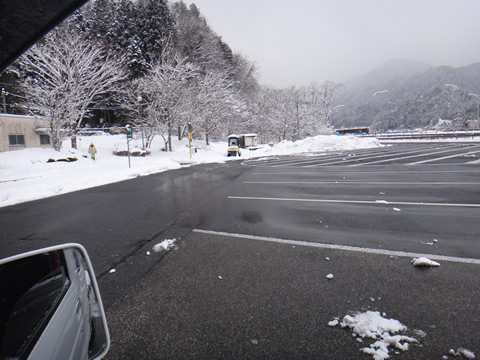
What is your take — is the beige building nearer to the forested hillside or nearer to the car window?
the forested hillside

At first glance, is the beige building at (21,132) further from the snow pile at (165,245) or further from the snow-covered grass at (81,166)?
the snow pile at (165,245)

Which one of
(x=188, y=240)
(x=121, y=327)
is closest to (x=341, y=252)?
(x=188, y=240)

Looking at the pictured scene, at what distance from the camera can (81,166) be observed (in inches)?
749

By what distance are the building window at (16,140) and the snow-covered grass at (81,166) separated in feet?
11.1

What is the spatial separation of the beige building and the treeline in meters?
1.22

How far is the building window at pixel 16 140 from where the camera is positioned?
23.4 meters

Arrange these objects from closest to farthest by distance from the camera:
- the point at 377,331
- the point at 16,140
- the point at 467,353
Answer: the point at 467,353 < the point at 377,331 < the point at 16,140

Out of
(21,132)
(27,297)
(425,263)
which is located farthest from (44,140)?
(425,263)

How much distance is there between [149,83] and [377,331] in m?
33.9

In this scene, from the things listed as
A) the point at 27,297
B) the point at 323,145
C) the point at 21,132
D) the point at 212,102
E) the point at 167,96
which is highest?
the point at 212,102

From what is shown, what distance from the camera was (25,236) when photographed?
5.39 metres

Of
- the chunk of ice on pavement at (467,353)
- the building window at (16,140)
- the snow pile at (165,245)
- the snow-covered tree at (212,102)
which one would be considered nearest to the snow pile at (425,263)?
the chunk of ice on pavement at (467,353)

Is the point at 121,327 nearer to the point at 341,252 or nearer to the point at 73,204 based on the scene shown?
the point at 341,252

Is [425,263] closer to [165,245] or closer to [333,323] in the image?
[333,323]
